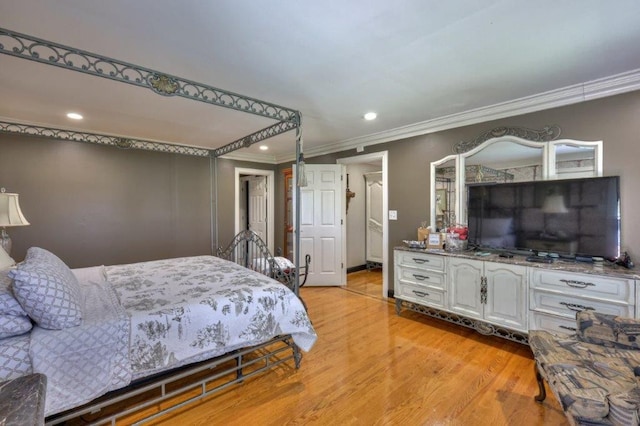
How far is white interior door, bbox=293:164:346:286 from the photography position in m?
4.77

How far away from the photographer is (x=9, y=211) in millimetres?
2654

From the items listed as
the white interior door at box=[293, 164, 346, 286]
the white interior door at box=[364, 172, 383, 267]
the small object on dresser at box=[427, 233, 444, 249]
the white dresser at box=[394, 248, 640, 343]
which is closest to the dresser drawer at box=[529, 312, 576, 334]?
the white dresser at box=[394, 248, 640, 343]

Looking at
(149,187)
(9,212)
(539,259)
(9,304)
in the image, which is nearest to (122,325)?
(9,304)

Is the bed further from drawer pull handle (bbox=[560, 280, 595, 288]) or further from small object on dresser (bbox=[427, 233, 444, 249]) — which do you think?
drawer pull handle (bbox=[560, 280, 595, 288])

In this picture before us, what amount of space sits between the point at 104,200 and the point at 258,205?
2727mm

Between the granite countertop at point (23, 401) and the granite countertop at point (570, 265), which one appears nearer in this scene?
the granite countertop at point (23, 401)

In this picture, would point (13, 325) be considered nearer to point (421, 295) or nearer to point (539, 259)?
point (421, 295)

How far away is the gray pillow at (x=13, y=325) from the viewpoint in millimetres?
1326

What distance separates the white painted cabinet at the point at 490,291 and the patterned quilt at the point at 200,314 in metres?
1.72

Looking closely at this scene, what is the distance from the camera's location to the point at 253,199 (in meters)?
6.31

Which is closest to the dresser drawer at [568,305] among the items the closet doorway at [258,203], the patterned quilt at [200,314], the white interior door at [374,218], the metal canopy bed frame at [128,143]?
the patterned quilt at [200,314]

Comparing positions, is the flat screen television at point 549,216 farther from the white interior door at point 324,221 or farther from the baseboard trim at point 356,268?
the baseboard trim at point 356,268

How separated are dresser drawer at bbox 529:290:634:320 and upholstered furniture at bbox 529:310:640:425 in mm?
403

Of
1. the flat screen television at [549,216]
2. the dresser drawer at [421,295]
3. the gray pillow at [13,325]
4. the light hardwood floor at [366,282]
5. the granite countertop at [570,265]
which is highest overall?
the flat screen television at [549,216]
